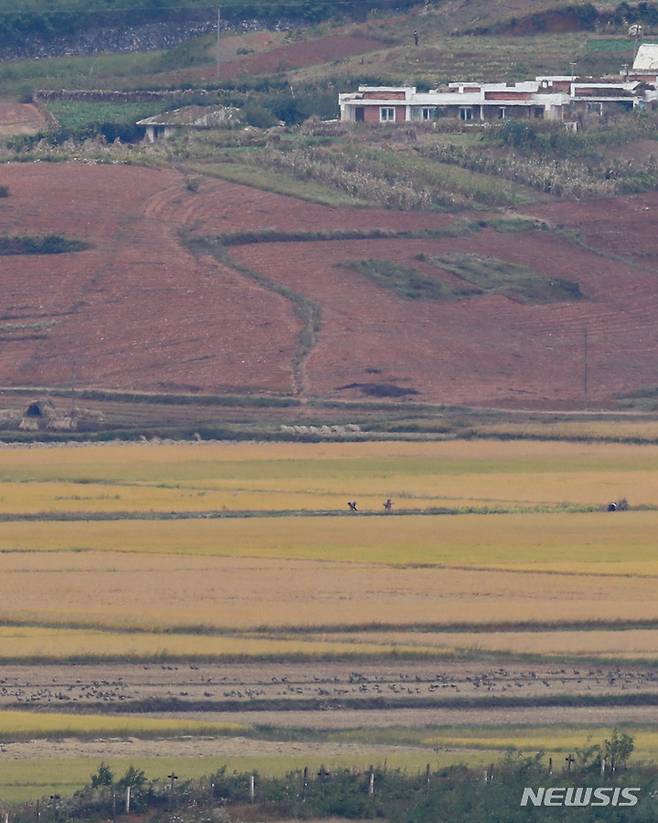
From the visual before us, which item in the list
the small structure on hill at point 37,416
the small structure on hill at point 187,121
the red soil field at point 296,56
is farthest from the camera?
the red soil field at point 296,56

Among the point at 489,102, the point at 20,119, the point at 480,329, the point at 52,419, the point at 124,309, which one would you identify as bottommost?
the point at 480,329

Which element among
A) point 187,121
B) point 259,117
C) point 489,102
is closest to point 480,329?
point 489,102

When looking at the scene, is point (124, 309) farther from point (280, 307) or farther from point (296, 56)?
point (296, 56)

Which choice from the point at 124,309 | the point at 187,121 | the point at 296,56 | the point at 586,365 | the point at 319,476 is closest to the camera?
the point at 319,476

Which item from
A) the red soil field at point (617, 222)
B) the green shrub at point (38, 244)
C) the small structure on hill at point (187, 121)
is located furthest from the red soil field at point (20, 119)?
the red soil field at point (617, 222)

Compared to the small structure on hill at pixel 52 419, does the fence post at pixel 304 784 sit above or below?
above

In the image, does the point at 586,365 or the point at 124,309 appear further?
the point at 124,309

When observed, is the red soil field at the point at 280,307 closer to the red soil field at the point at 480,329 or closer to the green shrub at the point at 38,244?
the red soil field at the point at 480,329

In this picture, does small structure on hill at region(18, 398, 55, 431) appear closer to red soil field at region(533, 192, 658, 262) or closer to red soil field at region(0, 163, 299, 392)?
red soil field at region(0, 163, 299, 392)
